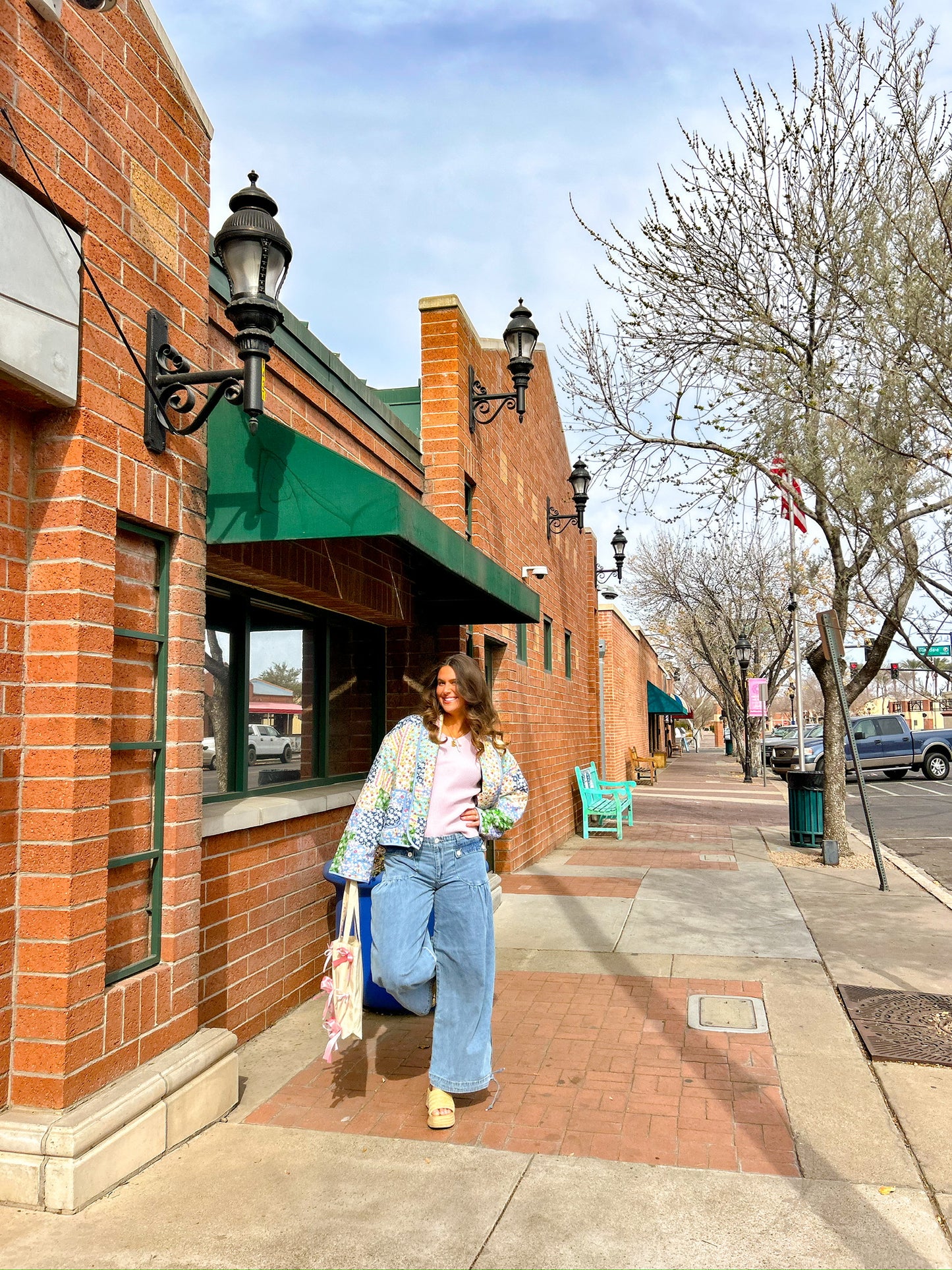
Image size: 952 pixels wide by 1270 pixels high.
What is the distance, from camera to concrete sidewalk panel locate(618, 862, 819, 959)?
6.44 metres

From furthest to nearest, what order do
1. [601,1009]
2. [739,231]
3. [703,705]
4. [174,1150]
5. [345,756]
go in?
[703,705] → [739,231] → [345,756] → [601,1009] → [174,1150]

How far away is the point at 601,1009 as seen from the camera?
16.9ft

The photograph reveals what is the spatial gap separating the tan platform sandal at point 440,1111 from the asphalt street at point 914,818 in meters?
7.51

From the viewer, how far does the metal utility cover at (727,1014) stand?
4812 millimetres

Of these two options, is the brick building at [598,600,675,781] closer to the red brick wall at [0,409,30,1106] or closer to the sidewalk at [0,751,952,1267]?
the sidewalk at [0,751,952,1267]

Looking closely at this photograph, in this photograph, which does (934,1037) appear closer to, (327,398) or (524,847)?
(327,398)

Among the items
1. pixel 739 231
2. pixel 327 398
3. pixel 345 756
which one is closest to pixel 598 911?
pixel 345 756

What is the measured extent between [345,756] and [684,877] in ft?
14.2

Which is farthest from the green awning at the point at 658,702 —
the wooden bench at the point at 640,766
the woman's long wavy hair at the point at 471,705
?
the woman's long wavy hair at the point at 471,705

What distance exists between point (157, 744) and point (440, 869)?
122cm

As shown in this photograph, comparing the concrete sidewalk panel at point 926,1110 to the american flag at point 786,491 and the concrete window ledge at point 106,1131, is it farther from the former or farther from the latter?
the american flag at point 786,491

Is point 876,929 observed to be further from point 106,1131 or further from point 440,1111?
point 106,1131

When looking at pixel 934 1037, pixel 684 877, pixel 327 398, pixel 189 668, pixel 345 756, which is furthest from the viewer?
pixel 684 877

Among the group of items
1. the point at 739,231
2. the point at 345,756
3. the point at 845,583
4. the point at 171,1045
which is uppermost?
the point at 739,231
